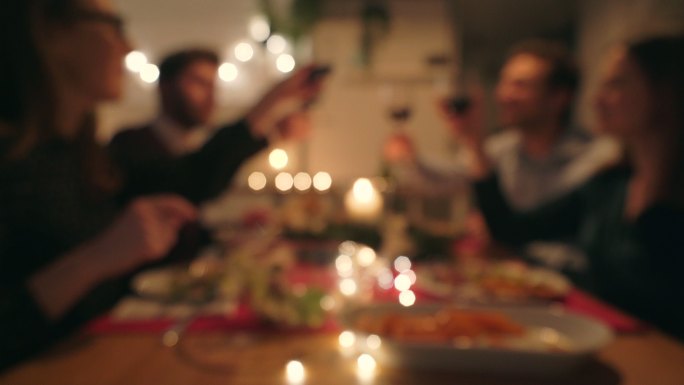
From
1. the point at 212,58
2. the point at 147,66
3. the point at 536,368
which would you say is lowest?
the point at 536,368

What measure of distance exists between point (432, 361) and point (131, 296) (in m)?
0.59

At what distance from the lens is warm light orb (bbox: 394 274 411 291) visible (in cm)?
105

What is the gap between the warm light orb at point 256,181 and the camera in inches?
140

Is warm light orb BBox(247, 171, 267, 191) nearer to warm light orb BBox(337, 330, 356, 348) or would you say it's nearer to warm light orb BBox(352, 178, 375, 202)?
warm light orb BBox(352, 178, 375, 202)

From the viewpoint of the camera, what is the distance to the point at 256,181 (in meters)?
3.58

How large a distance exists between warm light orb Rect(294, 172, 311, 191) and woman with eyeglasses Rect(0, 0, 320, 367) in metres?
→ 2.35

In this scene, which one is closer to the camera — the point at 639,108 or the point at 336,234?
the point at 639,108

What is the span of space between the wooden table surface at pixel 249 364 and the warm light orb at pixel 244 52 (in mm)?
3005

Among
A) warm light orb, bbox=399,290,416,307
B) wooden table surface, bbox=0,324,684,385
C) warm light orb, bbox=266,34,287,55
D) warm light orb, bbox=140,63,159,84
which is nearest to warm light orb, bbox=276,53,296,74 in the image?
warm light orb, bbox=266,34,287,55

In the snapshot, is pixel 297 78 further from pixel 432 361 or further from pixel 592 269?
pixel 592 269

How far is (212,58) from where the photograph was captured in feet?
6.78

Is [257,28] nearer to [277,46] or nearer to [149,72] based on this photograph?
[277,46]

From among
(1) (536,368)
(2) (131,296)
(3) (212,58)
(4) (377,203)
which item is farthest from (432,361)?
(3) (212,58)

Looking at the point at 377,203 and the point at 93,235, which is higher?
the point at 377,203
